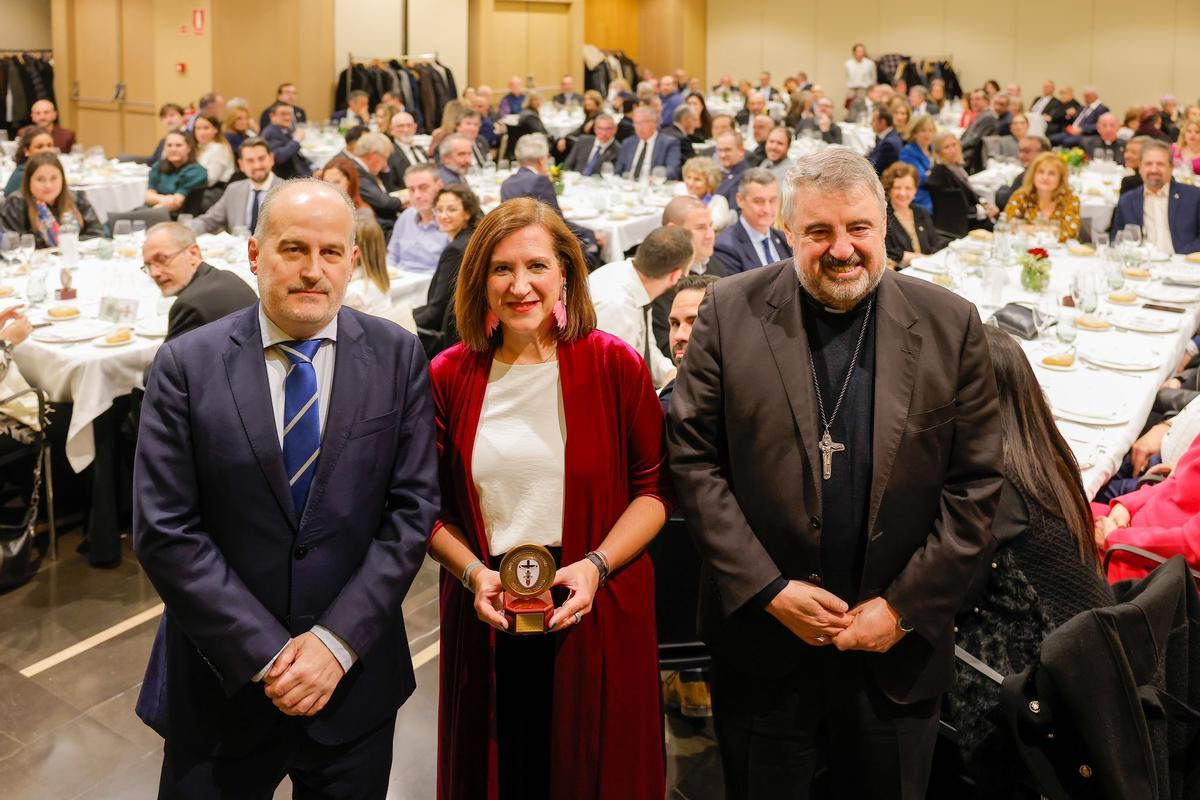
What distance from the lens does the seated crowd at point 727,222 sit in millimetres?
2240

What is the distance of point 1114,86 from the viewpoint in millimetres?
17766

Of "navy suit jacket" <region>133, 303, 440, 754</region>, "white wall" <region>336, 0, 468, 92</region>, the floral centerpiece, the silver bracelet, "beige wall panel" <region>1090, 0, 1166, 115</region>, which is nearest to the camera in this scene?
"navy suit jacket" <region>133, 303, 440, 754</region>

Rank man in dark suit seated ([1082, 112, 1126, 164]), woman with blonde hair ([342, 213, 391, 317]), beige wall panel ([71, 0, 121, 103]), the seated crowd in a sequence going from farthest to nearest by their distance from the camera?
beige wall panel ([71, 0, 121, 103])
man in dark suit seated ([1082, 112, 1126, 164])
woman with blonde hair ([342, 213, 391, 317])
the seated crowd

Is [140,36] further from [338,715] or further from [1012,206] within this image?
[338,715]

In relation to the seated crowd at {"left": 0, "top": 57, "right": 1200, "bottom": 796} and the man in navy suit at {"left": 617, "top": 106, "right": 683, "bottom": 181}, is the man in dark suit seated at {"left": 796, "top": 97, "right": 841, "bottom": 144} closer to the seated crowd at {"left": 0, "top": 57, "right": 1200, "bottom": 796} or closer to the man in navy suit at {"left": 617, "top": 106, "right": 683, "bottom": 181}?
the seated crowd at {"left": 0, "top": 57, "right": 1200, "bottom": 796}

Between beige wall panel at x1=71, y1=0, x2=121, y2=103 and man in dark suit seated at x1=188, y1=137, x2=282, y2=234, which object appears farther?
beige wall panel at x1=71, y1=0, x2=121, y2=103

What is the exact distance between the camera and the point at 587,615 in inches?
79.6

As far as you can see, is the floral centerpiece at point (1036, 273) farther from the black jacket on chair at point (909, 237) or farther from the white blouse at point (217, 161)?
the white blouse at point (217, 161)

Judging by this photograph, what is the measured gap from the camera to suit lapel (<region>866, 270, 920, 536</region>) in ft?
6.14

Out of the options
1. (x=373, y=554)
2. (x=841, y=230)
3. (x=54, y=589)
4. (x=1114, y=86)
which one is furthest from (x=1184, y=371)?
(x=1114, y=86)

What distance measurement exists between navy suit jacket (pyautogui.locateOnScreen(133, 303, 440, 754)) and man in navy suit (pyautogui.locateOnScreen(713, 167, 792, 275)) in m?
3.33

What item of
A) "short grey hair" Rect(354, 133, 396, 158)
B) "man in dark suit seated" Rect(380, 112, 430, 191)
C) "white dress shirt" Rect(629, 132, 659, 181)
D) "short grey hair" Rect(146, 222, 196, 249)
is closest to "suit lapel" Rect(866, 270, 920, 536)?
"short grey hair" Rect(146, 222, 196, 249)

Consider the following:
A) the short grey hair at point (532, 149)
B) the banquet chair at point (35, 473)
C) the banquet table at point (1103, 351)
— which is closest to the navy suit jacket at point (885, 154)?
the banquet table at point (1103, 351)

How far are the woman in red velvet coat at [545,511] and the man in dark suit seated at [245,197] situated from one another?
493 centimetres
